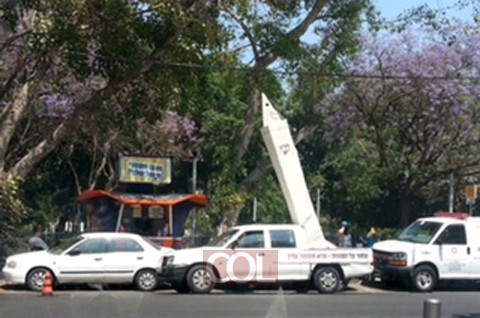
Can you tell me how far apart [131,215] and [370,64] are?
982 cm

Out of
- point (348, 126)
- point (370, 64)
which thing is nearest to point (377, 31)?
point (370, 64)

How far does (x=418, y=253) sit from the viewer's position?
23984 mm

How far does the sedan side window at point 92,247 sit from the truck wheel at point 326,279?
190 inches

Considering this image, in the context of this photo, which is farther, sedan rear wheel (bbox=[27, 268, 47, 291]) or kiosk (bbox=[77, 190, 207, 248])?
kiosk (bbox=[77, 190, 207, 248])

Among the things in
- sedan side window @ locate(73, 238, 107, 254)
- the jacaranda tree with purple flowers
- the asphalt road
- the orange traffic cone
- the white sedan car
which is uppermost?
the jacaranda tree with purple flowers

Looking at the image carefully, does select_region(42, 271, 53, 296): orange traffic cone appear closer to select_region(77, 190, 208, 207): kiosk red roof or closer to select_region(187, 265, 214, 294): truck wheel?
select_region(187, 265, 214, 294): truck wheel

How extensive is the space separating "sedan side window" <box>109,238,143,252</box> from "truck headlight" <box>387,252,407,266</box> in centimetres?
598

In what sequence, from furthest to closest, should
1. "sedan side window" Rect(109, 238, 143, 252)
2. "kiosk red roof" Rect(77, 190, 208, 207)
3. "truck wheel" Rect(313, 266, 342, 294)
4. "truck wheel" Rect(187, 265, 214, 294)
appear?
"kiosk red roof" Rect(77, 190, 208, 207)
"sedan side window" Rect(109, 238, 143, 252)
"truck wheel" Rect(313, 266, 342, 294)
"truck wheel" Rect(187, 265, 214, 294)

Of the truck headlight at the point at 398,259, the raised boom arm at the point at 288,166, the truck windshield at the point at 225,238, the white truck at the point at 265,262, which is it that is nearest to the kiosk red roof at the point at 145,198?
the raised boom arm at the point at 288,166

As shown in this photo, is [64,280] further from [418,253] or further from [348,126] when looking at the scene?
[348,126]

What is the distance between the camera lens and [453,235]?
79.6ft

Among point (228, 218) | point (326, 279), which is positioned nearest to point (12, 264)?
point (326, 279)

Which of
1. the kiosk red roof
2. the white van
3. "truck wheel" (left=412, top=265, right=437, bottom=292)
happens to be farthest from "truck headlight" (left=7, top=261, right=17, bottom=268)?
"truck wheel" (left=412, top=265, right=437, bottom=292)

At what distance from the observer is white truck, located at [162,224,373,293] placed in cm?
2223
